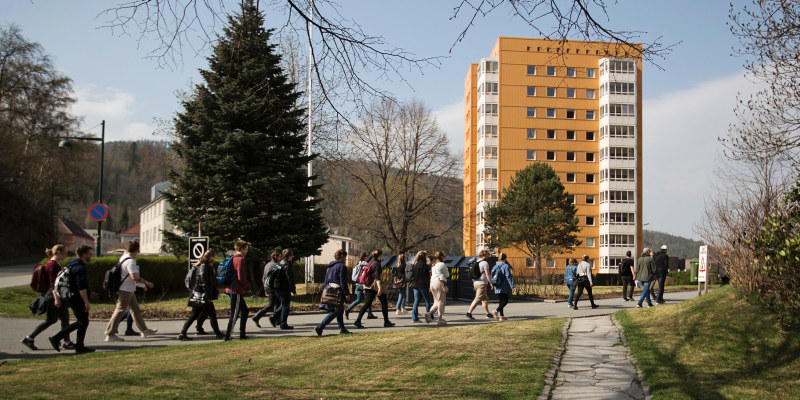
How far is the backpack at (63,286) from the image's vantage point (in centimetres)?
1103

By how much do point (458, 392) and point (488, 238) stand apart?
2293 inches

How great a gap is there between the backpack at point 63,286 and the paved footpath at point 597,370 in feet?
26.4


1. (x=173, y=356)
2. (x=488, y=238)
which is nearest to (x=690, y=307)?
(x=173, y=356)

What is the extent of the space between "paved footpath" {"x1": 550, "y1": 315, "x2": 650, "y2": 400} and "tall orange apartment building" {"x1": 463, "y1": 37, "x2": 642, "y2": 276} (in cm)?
6545

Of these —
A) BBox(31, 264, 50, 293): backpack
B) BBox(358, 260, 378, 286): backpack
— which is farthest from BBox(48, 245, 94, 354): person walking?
BBox(358, 260, 378, 286): backpack

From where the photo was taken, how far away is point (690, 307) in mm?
13914

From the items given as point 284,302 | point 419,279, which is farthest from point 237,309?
point 419,279

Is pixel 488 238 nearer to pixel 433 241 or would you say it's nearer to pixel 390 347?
pixel 433 241

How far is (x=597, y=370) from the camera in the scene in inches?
368

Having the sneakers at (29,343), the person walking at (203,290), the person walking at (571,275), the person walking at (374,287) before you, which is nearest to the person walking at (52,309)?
the sneakers at (29,343)

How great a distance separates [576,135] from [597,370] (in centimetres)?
7353

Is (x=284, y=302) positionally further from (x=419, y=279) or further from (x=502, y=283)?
(x=502, y=283)

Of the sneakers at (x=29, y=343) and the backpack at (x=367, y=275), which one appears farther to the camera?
the backpack at (x=367, y=275)

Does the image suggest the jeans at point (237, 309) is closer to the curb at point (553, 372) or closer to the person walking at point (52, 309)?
the person walking at point (52, 309)
